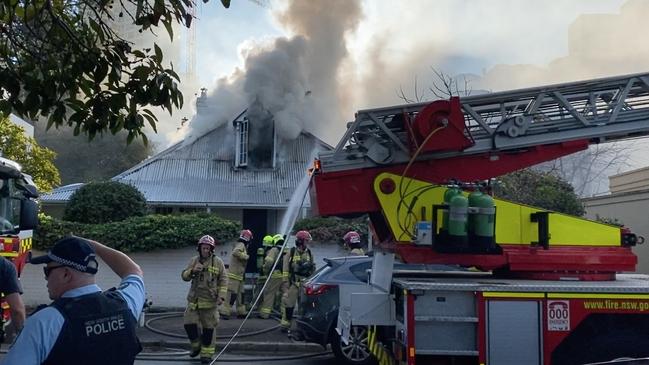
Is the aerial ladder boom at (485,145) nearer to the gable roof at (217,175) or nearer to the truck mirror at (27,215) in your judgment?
the truck mirror at (27,215)

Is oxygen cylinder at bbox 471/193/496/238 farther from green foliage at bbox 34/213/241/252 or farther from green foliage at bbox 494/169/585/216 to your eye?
green foliage at bbox 34/213/241/252

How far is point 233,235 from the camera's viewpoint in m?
15.8

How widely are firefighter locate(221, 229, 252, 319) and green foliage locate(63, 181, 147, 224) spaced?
4401mm

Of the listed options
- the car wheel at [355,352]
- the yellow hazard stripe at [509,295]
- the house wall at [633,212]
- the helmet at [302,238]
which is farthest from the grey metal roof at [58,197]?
the yellow hazard stripe at [509,295]

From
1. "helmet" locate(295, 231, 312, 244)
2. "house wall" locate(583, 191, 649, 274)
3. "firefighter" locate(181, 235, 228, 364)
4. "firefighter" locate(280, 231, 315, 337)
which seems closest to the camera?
"firefighter" locate(181, 235, 228, 364)

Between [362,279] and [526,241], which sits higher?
[526,241]

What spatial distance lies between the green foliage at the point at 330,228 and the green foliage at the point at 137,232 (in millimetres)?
1868

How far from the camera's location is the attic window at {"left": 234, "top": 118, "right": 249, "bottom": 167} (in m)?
24.6

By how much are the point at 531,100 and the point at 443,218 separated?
1.40 metres

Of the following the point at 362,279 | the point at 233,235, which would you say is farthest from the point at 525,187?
the point at 362,279

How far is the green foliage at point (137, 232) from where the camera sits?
15.2 meters

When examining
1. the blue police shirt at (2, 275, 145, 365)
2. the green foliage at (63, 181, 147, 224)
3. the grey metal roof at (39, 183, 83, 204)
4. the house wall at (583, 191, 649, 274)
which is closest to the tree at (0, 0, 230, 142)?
the blue police shirt at (2, 275, 145, 365)

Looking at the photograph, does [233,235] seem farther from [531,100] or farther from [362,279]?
[531,100]

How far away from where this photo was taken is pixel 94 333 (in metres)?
2.78
